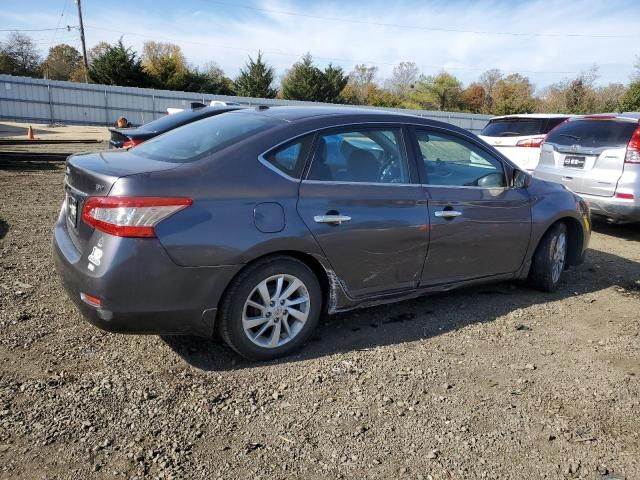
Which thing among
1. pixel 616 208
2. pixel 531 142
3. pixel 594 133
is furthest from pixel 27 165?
pixel 616 208

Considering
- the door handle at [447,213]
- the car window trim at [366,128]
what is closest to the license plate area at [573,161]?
the door handle at [447,213]

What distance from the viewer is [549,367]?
357 cm

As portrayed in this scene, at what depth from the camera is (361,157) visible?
149 inches

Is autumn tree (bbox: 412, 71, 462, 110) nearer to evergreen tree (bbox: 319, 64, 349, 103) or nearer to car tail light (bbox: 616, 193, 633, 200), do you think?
evergreen tree (bbox: 319, 64, 349, 103)

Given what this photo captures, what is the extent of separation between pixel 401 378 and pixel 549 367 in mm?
1070

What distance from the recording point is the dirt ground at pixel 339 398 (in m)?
2.52

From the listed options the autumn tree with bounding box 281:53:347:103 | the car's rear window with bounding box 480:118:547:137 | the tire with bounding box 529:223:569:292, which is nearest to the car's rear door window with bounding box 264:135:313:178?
the tire with bounding box 529:223:569:292

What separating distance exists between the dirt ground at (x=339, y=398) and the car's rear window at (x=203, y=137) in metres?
1.27

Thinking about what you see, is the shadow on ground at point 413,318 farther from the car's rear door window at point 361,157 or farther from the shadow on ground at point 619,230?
the shadow on ground at point 619,230

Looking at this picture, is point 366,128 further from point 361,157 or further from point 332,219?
point 332,219

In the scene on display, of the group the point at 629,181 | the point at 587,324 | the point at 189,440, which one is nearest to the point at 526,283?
the point at 587,324

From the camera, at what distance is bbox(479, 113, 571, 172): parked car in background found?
1006cm

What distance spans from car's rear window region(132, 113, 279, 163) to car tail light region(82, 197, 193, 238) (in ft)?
1.47

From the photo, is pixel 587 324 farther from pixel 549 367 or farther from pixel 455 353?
pixel 455 353
